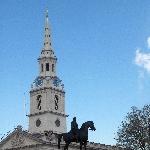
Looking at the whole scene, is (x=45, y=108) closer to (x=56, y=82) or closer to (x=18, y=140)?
(x=56, y=82)

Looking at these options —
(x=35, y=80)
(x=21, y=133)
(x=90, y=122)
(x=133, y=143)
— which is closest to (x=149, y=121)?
(x=133, y=143)

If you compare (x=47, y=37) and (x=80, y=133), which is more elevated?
(x=47, y=37)

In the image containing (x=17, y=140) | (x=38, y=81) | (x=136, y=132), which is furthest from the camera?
(x=38, y=81)

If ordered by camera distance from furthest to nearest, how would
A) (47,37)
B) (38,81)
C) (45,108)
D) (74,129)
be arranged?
1. (47,37)
2. (38,81)
3. (45,108)
4. (74,129)

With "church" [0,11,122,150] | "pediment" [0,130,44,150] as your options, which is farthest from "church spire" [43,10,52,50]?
"pediment" [0,130,44,150]

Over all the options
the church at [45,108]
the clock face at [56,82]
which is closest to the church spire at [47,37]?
the church at [45,108]

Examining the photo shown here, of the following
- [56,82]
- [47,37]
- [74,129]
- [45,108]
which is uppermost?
[47,37]

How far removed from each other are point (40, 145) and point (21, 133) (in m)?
6.43

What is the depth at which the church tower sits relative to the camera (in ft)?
389

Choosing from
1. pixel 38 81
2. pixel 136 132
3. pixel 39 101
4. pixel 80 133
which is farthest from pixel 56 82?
pixel 80 133

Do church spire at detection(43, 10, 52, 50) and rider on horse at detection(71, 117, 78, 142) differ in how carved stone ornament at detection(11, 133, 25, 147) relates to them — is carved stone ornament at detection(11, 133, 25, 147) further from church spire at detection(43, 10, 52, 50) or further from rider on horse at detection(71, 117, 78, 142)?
rider on horse at detection(71, 117, 78, 142)

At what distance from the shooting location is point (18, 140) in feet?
370

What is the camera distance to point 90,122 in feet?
171

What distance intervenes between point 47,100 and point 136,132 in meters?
41.9
